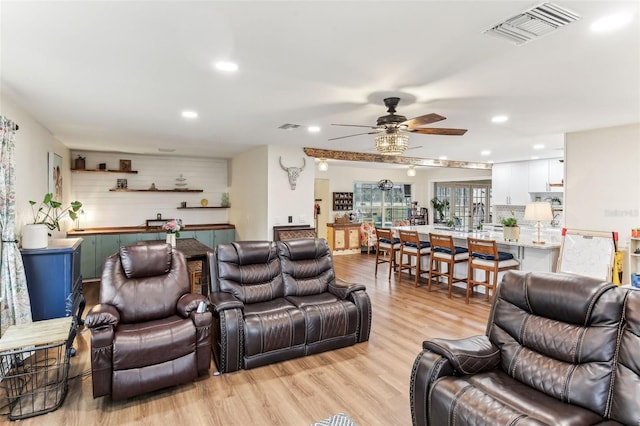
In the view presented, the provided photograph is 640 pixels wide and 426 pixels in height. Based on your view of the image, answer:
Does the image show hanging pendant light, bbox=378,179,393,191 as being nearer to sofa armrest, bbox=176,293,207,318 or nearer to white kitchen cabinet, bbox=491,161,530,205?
white kitchen cabinet, bbox=491,161,530,205

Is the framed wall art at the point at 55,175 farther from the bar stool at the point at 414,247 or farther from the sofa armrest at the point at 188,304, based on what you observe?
the bar stool at the point at 414,247

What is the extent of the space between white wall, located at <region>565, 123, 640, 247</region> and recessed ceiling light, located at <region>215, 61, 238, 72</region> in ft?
16.5

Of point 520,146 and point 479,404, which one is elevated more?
point 520,146

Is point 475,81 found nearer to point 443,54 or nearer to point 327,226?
point 443,54

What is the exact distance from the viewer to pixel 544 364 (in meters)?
2.01

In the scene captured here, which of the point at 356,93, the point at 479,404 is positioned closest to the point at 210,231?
the point at 356,93

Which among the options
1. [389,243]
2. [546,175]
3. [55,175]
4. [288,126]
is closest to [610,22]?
[288,126]

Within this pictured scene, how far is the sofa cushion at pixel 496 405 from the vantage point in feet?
5.53

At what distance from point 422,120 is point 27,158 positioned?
4370 millimetres

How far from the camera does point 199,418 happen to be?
243 cm

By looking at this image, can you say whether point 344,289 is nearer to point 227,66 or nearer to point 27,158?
point 227,66

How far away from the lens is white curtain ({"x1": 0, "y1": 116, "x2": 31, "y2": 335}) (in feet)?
10.1

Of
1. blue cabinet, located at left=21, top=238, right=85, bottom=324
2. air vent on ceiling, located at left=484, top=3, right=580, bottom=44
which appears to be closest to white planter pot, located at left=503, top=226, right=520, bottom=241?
air vent on ceiling, located at left=484, top=3, right=580, bottom=44

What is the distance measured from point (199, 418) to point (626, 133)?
596 centimetres
